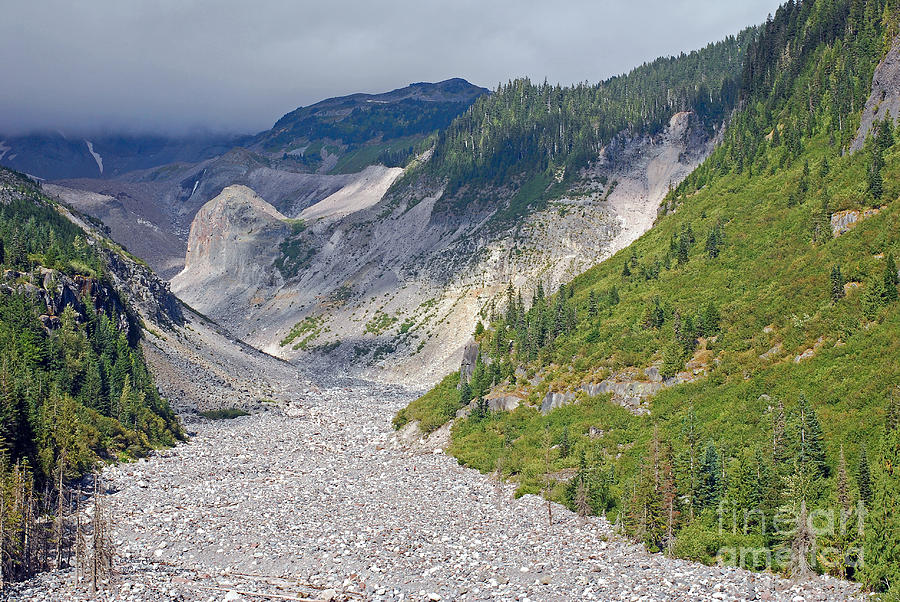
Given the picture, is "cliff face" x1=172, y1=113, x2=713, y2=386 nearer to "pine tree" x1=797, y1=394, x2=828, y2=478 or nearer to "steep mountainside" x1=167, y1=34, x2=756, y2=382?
"steep mountainside" x1=167, y1=34, x2=756, y2=382

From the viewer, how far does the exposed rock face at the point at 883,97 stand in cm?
7675

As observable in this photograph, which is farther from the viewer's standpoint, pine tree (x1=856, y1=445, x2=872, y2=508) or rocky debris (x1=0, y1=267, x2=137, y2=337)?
rocky debris (x1=0, y1=267, x2=137, y2=337)

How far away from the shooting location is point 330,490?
185ft

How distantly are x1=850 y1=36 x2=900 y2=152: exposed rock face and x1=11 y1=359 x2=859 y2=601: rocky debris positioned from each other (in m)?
53.9

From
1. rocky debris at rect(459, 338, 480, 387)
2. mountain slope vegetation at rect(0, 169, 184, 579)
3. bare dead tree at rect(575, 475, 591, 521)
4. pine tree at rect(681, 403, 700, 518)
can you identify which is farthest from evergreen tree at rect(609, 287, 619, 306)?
mountain slope vegetation at rect(0, 169, 184, 579)

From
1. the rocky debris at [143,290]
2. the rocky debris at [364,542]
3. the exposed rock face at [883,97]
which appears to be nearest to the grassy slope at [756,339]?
the exposed rock face at [883,97]

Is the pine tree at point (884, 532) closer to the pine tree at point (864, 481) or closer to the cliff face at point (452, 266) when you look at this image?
the pine tree at point (864, 481)

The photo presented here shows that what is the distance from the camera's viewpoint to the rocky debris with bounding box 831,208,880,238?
193 feet

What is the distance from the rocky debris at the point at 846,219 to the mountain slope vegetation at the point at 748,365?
0.19m

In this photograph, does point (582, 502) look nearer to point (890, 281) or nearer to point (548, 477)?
point (548, 477)

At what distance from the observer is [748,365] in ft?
163

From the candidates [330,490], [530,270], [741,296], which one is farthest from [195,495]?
[530,270]

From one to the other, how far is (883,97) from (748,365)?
153 ft

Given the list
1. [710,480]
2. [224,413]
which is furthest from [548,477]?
[224,413]
